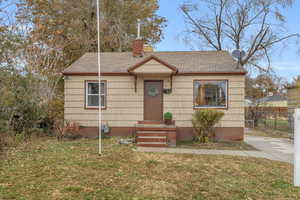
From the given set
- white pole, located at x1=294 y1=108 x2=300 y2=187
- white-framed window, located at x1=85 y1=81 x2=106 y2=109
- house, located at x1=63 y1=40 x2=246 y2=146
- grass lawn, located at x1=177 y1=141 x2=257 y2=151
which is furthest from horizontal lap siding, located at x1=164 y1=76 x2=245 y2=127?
white pole, located at x1=294 y1=108 x2=300 y2=187

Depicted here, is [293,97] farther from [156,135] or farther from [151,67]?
[156,135]

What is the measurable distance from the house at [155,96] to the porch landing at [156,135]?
1.78 feet

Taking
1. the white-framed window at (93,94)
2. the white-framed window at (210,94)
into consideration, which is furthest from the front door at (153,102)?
the white-framed window at (93,94)

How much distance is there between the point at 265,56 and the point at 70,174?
1762 centimetres

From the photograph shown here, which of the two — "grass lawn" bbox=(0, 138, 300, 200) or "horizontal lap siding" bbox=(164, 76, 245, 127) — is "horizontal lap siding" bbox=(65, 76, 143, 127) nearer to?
"horizontal lap siding" bbox=(164, 76, 245, 127)

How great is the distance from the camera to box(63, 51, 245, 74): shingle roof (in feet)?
30.6

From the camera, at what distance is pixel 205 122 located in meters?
8.41

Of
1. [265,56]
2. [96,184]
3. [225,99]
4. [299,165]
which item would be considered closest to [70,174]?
[96,184]

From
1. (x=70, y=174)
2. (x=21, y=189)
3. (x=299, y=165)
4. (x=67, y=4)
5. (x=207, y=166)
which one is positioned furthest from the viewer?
(x=67, y=4)

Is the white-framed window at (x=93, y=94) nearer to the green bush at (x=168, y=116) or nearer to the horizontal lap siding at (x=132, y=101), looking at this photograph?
the horizontal lap siding at (x=132, y=101)

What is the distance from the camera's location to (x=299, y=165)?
91.1 inches

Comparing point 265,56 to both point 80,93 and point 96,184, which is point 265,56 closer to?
point 80,93

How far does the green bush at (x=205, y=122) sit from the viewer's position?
829 centimetres

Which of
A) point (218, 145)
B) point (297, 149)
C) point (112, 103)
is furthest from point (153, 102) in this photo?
point (297, 149)
